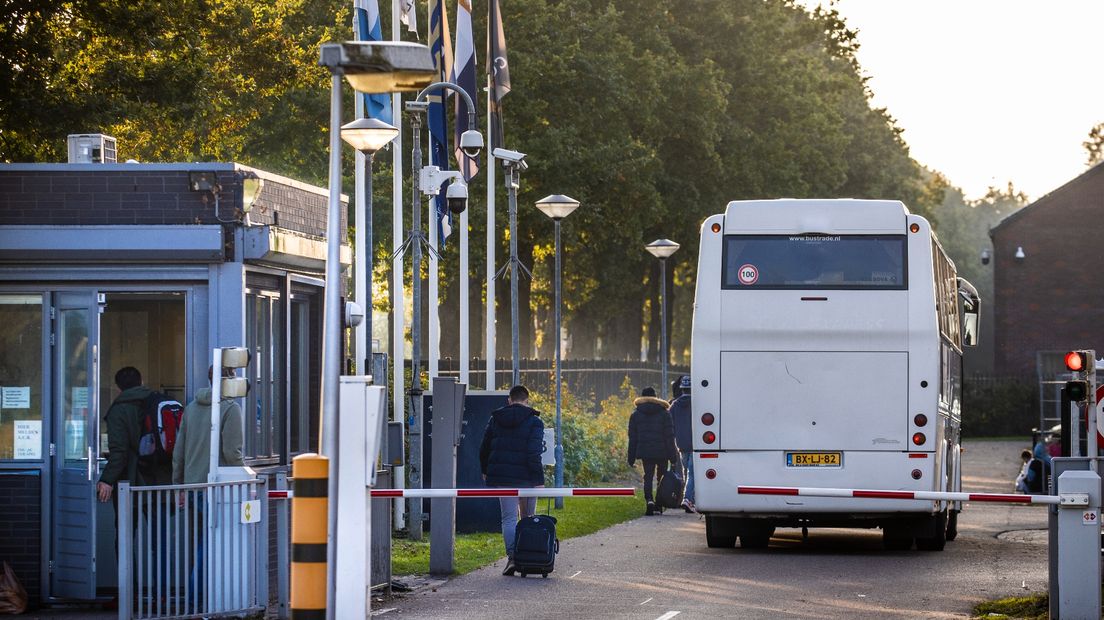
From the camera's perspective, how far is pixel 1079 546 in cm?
1253

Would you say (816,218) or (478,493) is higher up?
(816,218)

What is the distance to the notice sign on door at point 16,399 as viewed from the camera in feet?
45.9

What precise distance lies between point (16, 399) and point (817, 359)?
8.03 meters

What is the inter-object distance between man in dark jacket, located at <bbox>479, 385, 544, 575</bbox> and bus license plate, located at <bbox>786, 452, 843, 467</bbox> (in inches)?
116

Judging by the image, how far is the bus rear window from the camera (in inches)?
709

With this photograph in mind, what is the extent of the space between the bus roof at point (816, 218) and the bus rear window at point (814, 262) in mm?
74

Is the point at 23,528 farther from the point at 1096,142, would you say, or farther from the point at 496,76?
the point at 1096,142

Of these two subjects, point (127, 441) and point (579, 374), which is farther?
point (579, 374)

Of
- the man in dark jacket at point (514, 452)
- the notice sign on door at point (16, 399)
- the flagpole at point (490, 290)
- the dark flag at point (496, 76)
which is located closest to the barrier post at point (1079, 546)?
the man in dark jacket at point (514, 452)

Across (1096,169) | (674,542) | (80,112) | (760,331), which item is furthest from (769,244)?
(1096,169)

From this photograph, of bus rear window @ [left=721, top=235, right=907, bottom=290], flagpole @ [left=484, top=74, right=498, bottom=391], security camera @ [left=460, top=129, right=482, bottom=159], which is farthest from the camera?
flagpole @ [left=484, top=74, right=498, bottom=391]

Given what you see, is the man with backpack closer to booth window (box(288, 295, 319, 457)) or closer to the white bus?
booth window (box(288, 295, 319, 457))

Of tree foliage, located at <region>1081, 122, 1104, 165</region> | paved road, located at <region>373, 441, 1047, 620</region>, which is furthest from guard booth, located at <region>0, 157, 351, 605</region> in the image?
tree foliage, located at <region>1081, 122, 1104, 165</region>

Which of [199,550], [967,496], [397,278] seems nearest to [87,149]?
[199,550]
